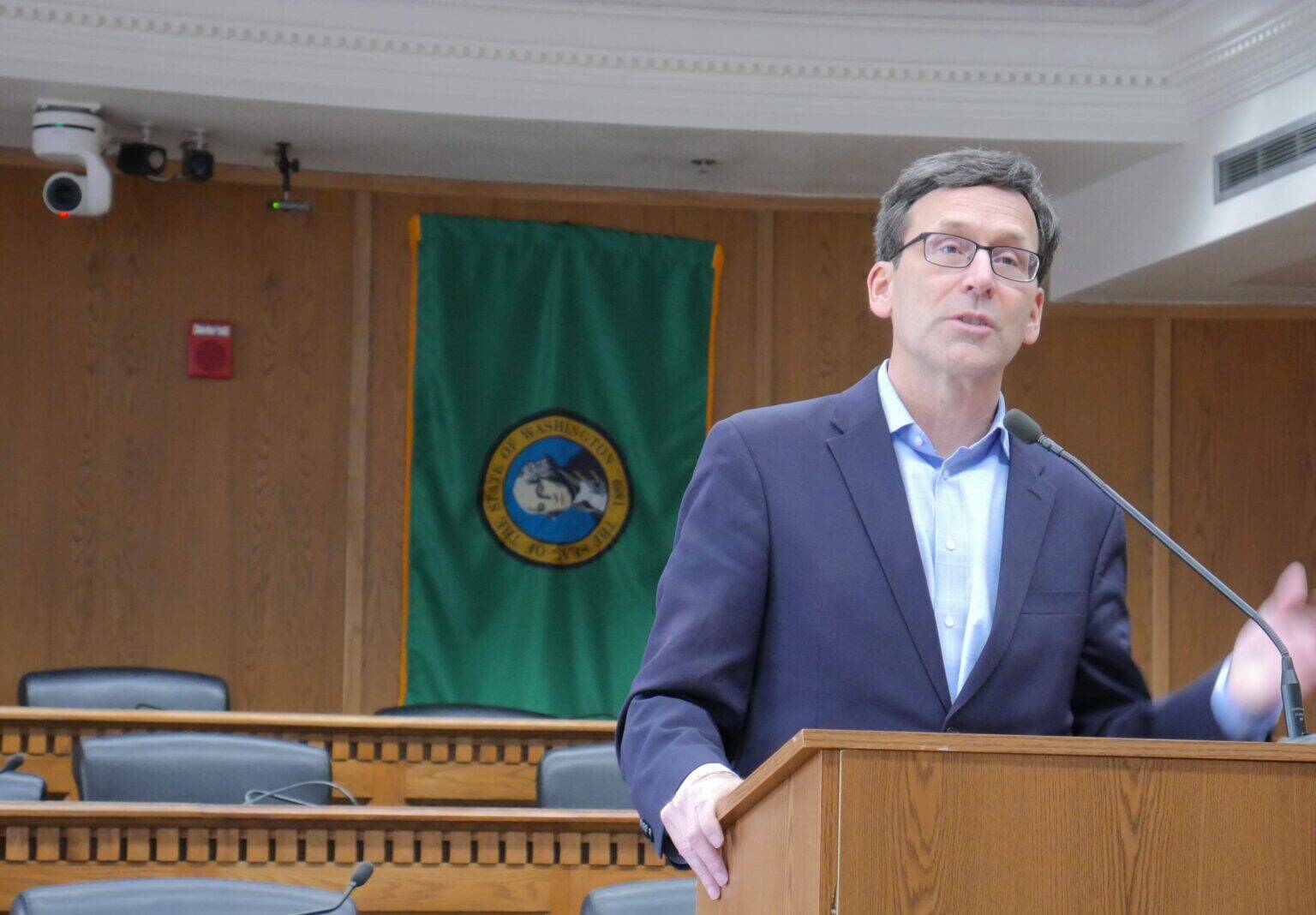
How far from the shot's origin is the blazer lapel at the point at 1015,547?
162 centimetres

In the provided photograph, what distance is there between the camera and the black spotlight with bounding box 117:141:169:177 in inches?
249

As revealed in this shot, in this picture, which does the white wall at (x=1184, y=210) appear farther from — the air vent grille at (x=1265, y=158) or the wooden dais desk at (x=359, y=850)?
the wooden dais desk at (x=359, y=850)

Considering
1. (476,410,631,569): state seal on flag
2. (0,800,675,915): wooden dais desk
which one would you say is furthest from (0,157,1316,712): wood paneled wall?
(0,800,675,915): wooden dais desk

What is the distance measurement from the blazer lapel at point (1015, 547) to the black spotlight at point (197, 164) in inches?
204

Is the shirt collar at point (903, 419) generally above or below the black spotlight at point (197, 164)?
below

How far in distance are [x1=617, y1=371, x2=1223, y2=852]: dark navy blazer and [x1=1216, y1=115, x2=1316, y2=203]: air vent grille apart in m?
4.20

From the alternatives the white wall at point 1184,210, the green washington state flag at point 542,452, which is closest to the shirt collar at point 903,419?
the white wall at point 1184,210

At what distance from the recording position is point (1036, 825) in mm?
1209

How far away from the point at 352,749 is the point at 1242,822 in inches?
148

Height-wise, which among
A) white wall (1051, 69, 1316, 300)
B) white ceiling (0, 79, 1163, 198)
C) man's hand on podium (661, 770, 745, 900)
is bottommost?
man's hand on podium (661, 770, 745, 900)

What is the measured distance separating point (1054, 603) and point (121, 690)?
409cm

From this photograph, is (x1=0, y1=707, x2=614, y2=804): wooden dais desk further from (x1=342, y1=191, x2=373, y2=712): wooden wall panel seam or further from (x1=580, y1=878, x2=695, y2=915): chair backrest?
(x1=342, y1=191, x2=373, y2=712): wooden wall panel seam

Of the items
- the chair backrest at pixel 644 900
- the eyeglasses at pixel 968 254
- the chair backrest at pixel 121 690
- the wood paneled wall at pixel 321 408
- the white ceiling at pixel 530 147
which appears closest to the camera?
the eyeglasses at pixel 968 254

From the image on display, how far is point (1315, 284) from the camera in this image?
705 centimetres
